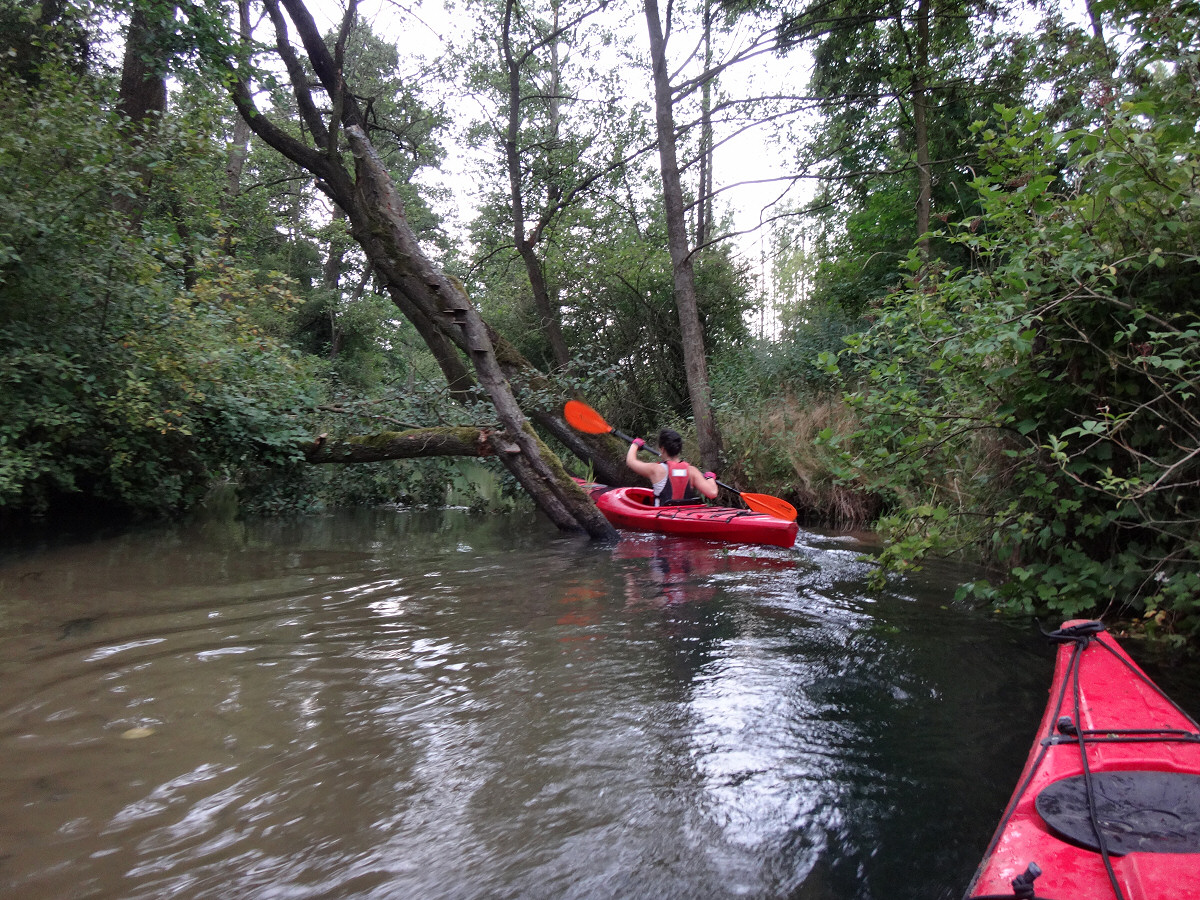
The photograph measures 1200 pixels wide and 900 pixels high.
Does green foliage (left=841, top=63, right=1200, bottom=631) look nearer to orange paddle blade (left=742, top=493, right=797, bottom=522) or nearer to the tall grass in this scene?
orange paddle blade (left=742, top=493, right=797, bottom=522)

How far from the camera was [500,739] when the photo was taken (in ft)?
9.86

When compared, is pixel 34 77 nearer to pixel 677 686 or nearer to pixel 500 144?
pixel 500 144

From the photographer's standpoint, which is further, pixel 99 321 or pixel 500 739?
pixel 99 321

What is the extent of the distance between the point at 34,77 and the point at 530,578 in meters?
11.1

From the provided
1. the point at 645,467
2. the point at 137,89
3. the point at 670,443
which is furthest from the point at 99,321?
the point at 645,467

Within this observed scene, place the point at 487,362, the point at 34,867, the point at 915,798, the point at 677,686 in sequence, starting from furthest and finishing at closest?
the point at 487,362, the point at 677,686, the point at 915,798, the point at 34,867

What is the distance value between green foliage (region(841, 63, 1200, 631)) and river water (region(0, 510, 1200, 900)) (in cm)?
62

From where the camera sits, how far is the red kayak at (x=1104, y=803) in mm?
1578

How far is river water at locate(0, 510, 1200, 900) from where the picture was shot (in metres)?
2.17

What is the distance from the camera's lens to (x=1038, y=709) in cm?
330

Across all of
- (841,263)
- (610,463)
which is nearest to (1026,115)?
(610,463)

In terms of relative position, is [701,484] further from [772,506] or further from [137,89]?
[137,89]

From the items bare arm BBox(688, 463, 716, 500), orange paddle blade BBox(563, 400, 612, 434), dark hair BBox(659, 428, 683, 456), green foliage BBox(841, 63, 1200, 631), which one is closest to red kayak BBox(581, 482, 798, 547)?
bare arm BBox(688, 463, 716, 500)

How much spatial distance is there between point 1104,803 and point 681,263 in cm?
918
